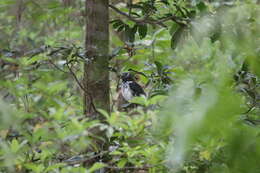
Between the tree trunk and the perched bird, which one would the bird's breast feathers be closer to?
the perched bird

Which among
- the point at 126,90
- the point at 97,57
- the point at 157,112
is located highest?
the point at 97,57

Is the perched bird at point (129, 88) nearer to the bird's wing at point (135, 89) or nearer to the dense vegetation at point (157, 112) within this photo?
the bird's wing at point (135, 89)

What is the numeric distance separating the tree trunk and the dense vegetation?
4.9 inches

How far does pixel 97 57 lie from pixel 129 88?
1464 millimetres

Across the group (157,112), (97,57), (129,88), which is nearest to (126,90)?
(129,88)

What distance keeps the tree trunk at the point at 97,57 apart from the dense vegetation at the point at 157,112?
12cm

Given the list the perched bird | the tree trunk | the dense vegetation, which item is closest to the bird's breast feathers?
the perched bird

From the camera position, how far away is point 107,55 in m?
1.66

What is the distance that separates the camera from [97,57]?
1667 millimetres

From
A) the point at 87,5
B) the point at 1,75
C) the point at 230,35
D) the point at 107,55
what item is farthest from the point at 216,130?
the point at 87,5

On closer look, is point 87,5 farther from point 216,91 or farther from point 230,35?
point 216,91

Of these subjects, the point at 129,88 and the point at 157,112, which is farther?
the point at 129,88

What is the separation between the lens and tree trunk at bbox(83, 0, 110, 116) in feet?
5.50

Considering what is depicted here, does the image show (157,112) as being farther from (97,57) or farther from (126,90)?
(126,90)
